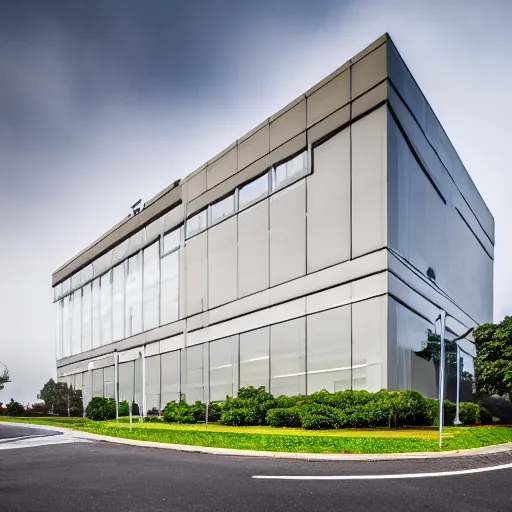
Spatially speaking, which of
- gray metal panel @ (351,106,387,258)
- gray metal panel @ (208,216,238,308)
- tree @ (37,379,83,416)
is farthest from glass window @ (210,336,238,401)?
tree @ (37,379,83,416)

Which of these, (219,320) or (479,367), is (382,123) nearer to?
(479,367)

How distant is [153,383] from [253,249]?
709 inches

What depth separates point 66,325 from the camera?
67.2 metres

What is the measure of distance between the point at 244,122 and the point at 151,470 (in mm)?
28919

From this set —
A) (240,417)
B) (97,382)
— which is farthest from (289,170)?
(97,382)

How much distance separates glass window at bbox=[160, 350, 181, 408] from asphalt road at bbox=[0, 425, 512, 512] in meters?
30.7

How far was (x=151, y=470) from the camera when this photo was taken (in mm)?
11242

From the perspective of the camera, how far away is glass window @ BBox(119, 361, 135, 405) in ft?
170

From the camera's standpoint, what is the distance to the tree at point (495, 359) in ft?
101

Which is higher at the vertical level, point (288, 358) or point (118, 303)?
point (118, 303)

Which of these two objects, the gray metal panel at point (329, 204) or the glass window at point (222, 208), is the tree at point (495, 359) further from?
the glass window at point (222, 208)

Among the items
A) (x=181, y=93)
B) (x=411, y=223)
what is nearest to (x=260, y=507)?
(x=181, y=93)

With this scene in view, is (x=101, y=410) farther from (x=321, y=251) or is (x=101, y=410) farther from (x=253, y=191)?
(x=321, y=251)

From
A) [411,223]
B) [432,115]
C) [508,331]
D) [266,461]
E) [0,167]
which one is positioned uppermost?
[432,115]
